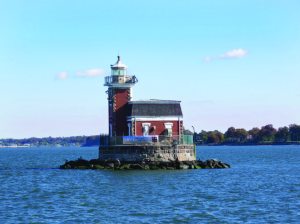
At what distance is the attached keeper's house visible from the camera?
63.8m

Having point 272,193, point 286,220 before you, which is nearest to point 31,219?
point 286,220

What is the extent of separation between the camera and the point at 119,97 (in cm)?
6681

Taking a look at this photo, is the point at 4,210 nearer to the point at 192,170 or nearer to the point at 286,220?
the point at 286,220

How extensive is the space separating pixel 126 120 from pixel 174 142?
18.3 ft

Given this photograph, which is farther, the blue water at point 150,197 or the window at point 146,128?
the window at point 146,128

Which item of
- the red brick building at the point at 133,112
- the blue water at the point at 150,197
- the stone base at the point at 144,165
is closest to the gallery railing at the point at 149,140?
the red brick building at the point at 133,112

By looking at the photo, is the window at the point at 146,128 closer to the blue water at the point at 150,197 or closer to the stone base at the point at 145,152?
the stone base at the point at 145,152

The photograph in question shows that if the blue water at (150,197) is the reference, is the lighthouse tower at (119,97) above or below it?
above

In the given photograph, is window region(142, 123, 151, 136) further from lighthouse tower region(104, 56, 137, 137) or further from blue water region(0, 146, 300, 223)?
blue water region(0, 146, 300, 223)

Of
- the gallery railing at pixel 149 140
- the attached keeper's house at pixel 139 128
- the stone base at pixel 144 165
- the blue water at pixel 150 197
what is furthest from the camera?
the gallery railing at pixel 149 140

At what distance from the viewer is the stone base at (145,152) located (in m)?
63.3

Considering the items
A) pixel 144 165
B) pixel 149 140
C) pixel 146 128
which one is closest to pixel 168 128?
pixel 146 128

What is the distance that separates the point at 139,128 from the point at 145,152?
307 centimetres

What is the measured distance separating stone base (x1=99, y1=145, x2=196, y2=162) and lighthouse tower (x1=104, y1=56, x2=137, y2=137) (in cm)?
292
